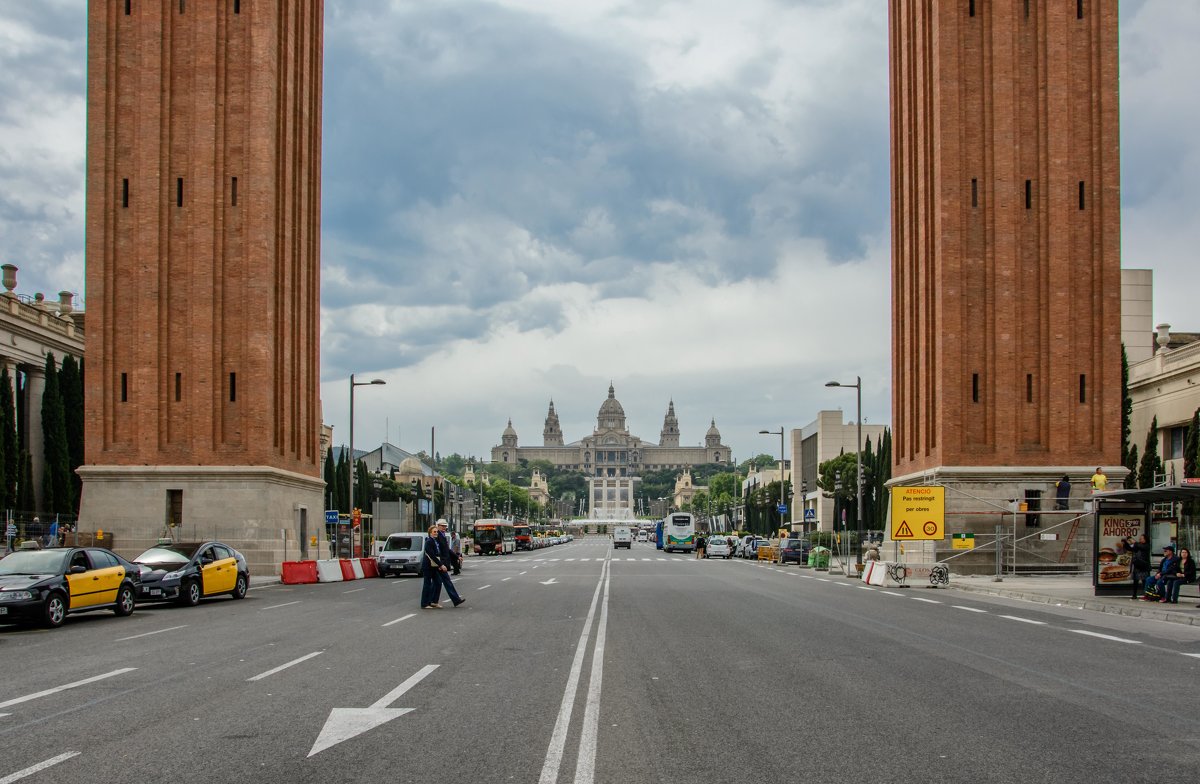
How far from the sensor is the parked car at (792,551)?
5928 cm

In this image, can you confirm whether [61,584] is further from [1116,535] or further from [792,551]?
[792,551]

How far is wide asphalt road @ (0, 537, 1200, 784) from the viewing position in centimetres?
798

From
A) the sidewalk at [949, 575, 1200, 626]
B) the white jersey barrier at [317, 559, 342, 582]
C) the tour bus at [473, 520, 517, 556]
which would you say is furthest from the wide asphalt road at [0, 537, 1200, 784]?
the tour bus at [473, 520, 517, 556]

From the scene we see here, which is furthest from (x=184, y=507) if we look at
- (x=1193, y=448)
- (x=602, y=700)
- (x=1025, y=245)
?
(x=1193, y=448)

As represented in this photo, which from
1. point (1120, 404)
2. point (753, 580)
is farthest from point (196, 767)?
point (1120, 404)

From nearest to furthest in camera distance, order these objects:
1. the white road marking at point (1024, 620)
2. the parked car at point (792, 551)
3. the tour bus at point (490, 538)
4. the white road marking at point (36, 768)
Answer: the white road marking at point (36, 768), the white road marking at point (1024, 620), the parked car at point (792, 551), the tour bus at point (490, 538)

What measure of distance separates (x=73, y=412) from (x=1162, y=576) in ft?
163

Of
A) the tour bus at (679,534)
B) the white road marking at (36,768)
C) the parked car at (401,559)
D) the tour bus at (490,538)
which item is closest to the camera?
the white road marking at (36,768)

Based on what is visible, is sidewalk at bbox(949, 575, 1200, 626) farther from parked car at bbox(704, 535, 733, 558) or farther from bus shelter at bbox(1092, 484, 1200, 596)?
parked car at bbox(704, 535, 733, 558)

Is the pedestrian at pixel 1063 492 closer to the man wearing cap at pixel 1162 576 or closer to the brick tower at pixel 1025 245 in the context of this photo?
the brick tower at pixel 1025 245

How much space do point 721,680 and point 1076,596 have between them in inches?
719

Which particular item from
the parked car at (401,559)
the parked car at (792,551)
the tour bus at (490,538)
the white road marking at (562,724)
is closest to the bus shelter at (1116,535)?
the white road marking at (562,724)

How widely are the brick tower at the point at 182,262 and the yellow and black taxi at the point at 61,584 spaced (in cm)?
2076

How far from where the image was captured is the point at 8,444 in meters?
49.7
